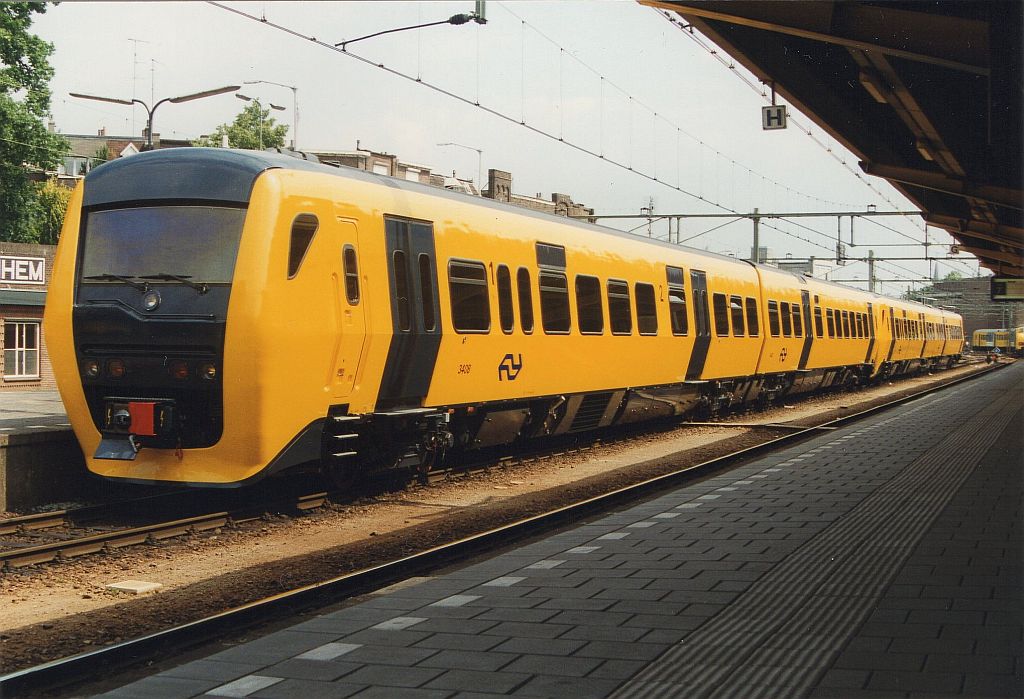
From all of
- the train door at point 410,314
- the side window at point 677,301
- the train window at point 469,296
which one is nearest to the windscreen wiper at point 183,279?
the train door at point 410,314

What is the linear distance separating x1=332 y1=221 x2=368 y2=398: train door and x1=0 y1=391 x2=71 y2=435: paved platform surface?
4.41 metres

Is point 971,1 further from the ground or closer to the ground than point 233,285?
further from the ground

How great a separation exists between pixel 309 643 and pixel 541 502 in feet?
22.7

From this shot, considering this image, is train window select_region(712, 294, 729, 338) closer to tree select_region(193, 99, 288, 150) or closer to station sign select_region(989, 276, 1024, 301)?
station sign select_region(989, 276, 1024, 301)

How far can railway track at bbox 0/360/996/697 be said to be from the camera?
5875mm

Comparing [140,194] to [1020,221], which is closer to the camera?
[140,194]

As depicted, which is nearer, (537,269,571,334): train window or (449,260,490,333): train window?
(449,260,490,333): train window

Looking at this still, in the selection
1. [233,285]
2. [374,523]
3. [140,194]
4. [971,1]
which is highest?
A: [971,1]

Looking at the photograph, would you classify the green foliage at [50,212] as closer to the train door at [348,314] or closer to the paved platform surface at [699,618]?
the train door at [348,314]

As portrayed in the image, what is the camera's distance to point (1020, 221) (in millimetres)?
25359

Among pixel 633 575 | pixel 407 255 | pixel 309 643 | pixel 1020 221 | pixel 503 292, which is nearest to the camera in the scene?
pixel 309 643

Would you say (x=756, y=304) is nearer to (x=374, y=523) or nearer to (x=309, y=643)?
(x=374, y=523)

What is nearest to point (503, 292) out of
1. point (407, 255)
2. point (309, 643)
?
point (407, 255)

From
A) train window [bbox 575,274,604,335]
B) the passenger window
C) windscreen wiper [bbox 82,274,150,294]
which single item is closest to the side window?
train window [bbox 575,274,604,335]
